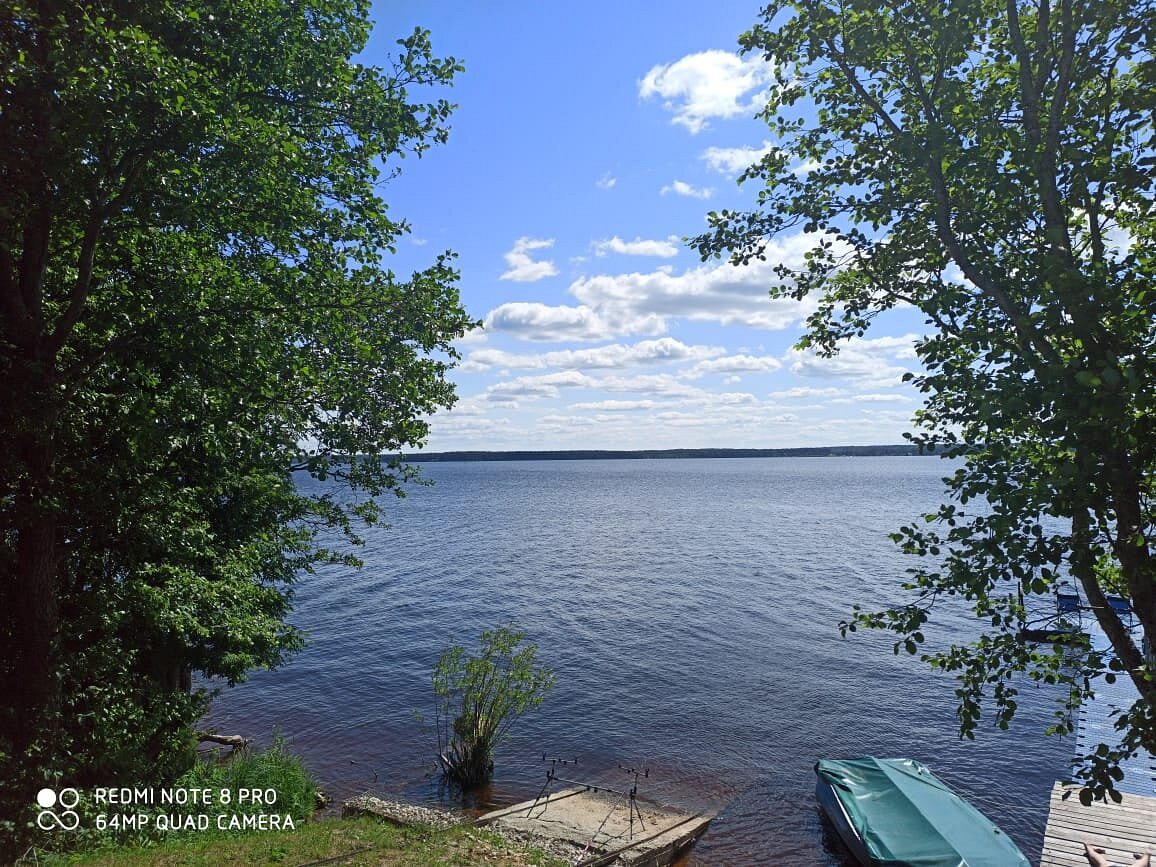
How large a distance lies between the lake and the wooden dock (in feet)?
10.2

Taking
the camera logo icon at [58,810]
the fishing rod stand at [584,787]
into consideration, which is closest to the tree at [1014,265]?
the camera logo icon at [58,810]

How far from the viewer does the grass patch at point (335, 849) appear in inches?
481

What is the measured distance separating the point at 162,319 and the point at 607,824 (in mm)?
19063

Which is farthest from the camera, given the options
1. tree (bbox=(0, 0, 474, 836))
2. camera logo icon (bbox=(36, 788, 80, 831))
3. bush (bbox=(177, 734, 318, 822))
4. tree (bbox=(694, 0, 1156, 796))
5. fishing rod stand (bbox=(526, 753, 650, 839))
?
fishing rod stand (bbox=(526, 753, 650, 839))

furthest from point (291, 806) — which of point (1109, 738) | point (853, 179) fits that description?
point (1109, 738)

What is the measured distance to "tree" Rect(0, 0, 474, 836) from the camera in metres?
9.82

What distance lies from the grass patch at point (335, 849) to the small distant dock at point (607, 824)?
3.14 meters

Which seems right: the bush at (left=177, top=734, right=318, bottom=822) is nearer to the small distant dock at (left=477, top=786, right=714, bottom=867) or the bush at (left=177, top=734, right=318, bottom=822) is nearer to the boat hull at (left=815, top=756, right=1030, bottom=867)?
the small distant dock at (left=477, top=786, right=714, bottom=867)

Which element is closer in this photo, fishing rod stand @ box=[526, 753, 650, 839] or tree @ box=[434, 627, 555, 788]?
fishing rod stand @ box=[526, 753, 650, 839]

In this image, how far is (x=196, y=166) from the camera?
981 cm

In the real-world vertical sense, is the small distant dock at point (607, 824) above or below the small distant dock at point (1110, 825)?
below

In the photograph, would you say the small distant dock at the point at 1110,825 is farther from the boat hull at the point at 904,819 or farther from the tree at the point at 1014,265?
the tree at the point at 1014,265

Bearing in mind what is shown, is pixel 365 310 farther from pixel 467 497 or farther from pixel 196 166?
pixel 467 497

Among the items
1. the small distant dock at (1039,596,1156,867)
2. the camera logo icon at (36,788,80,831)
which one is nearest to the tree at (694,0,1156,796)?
the small distant dock at (1039,596,1156,867)
